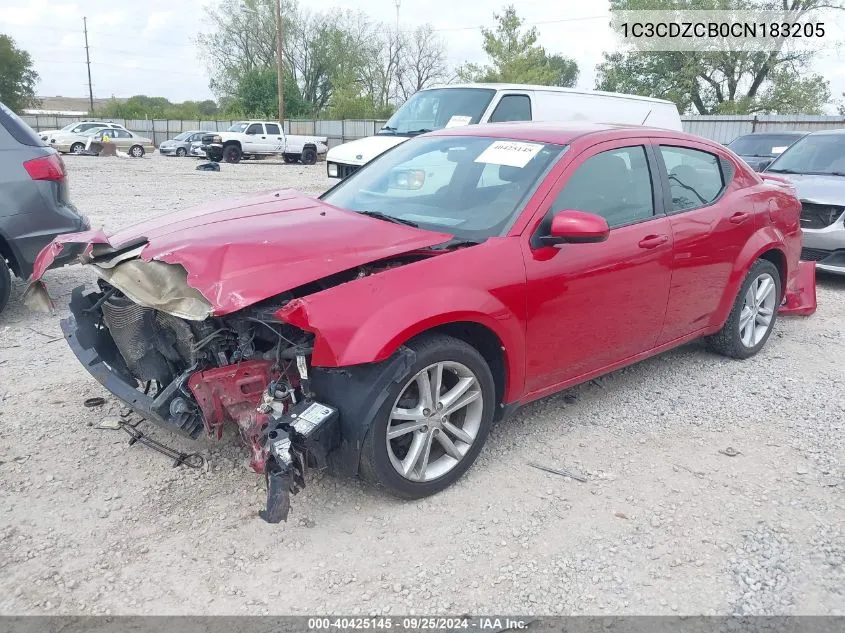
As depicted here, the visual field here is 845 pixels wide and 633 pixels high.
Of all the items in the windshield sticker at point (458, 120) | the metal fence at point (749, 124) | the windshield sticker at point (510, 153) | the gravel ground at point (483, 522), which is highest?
the metal fence at point (749, 124)

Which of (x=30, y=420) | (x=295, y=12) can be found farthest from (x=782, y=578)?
(x=295, y=12)

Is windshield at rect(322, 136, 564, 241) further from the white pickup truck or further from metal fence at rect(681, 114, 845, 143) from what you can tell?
the white pickup truck

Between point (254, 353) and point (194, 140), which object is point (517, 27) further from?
point (254, 353)

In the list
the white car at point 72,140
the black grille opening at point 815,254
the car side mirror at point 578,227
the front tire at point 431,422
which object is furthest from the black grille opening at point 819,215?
the white car at point 72,140

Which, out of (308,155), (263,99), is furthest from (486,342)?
(263,99)

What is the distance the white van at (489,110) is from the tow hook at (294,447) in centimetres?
661

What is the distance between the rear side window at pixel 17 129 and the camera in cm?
543

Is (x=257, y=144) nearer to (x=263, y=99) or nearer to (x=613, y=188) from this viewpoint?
(x=263, y=99)

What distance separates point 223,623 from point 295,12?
6620 centimetres

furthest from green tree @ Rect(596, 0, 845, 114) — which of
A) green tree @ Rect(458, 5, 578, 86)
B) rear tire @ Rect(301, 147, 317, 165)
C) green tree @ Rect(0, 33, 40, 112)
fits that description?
green tree @ Rect(0, 33, 40, 112)

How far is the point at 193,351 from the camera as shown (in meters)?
3.04

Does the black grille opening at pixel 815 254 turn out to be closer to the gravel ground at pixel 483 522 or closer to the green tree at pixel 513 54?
the gravel ground at pixel 483 522

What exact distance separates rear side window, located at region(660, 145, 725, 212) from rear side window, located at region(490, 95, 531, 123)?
201 inches

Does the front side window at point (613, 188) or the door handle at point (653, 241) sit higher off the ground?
the front side window at point (613, 188)
